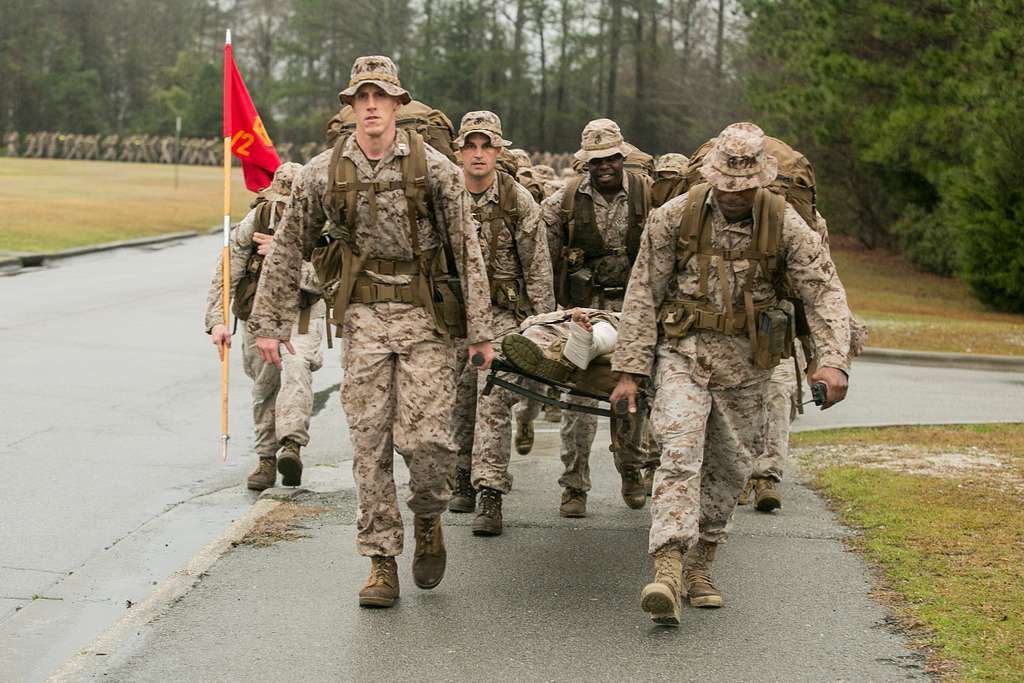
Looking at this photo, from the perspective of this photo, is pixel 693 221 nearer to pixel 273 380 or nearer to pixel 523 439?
pixel 273 380

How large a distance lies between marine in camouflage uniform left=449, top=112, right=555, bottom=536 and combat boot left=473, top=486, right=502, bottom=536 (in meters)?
0.09

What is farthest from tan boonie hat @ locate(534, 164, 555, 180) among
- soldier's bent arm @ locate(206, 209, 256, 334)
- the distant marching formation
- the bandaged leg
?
the distant marching formation

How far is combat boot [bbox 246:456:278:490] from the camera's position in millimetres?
9484

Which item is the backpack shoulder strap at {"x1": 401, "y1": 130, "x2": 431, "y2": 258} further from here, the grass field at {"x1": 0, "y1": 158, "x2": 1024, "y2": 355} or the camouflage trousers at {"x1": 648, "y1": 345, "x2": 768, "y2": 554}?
the grass field at {"x1": 0, "y1": 158, "x2": 1024, "y2": 355}

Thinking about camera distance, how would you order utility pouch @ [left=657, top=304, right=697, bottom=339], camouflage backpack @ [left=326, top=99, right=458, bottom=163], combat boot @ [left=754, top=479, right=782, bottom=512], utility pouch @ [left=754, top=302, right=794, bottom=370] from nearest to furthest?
1. utility pouch @ [left=754, top=302, right=794, bottom=370]
2. utility pouch @ [left=657, top=304, right=697, bottom=339]
3. camouflage backpack @ [left=326, top=99, right=458, bottom=163]
4. combat boot @ [left=754, top=479, right=782, bottom=512]

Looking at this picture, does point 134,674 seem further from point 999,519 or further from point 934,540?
point 999,519

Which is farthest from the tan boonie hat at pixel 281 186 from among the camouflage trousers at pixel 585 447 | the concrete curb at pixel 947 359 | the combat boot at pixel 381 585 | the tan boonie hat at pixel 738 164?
the concrete curb at pixel 947 359

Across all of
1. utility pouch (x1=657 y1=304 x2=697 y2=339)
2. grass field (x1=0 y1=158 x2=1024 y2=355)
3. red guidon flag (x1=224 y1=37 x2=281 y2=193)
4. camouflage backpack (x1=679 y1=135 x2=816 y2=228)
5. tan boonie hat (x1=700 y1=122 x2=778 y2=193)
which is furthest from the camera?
grass field (x1=0 y1=158 x2=1024 y2=355)

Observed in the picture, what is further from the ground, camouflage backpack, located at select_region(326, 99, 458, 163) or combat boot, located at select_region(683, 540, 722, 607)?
camouflage backpack, located at select_region(326, 99, 458, 163)

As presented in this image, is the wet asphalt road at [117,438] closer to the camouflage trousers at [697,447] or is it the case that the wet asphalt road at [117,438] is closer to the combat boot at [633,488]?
the combat boot at [633,488]

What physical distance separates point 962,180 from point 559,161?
50903 millimetres

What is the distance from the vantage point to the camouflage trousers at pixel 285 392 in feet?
31.1

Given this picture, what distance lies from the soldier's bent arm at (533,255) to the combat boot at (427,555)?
197 cm

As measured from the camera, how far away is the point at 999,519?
8.61 metres
